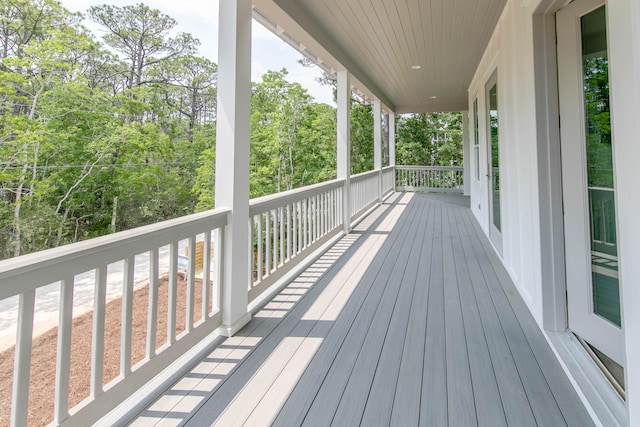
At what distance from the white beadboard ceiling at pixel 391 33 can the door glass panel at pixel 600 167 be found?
1719 millimetres

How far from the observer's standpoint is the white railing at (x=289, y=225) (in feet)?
9.32

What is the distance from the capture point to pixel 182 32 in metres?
2.88

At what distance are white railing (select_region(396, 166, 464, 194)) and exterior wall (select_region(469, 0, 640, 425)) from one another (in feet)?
24.4

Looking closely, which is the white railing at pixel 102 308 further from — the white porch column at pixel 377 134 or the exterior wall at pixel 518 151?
the white porch column at pixel 377 134

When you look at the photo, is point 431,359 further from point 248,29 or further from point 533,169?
point 248,29

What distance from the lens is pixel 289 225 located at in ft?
11.4

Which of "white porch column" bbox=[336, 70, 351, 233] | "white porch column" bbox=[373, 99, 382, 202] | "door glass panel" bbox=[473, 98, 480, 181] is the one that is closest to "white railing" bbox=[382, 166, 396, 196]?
"white porch column" bbox=[373, 99, 382, 202]

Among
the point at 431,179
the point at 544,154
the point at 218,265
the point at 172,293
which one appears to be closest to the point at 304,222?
the point at 218,265

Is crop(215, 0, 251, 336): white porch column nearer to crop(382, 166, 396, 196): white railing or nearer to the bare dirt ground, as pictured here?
the bare dirt ground

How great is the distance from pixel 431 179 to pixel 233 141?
10.5 m

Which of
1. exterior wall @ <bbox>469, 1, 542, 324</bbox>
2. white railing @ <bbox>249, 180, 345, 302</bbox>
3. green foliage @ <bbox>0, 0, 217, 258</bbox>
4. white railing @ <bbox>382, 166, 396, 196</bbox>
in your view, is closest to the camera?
green foliage @ <bbox>0, 0, 217, 258</bbox>

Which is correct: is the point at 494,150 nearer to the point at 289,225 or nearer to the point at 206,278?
the point at 289,225

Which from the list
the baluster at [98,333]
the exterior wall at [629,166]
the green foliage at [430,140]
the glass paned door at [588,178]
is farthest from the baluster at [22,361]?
the green foliage at [430,140]

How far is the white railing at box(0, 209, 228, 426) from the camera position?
45.4 inches
